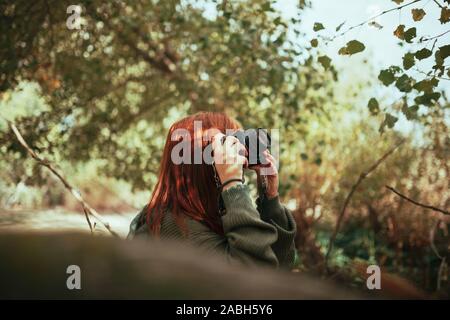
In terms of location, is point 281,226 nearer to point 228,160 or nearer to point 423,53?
point 228,160

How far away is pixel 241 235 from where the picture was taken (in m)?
1.67

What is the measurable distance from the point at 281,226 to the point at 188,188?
1.48 ft

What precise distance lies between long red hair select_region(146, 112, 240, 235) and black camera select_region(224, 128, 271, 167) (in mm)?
77

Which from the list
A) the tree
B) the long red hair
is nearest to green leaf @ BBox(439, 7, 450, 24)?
the long red hair

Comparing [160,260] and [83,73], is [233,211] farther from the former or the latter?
[83,73]

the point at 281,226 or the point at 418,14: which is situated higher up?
the point at 418,14

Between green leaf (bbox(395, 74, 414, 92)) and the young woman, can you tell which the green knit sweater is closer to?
the young woman

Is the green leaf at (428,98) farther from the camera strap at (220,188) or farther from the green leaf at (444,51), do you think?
the camera strap at (220,188)

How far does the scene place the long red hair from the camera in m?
1.88

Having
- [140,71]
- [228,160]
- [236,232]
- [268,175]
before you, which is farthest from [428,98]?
[140,71]

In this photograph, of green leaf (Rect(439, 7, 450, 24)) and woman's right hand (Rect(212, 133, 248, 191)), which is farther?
green leaf (Rect(439, 7, 450, 24))

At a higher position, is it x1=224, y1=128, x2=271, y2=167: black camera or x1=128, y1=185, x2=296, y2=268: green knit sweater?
x1=224, y1=128, x2=271, y2=167: black camera
